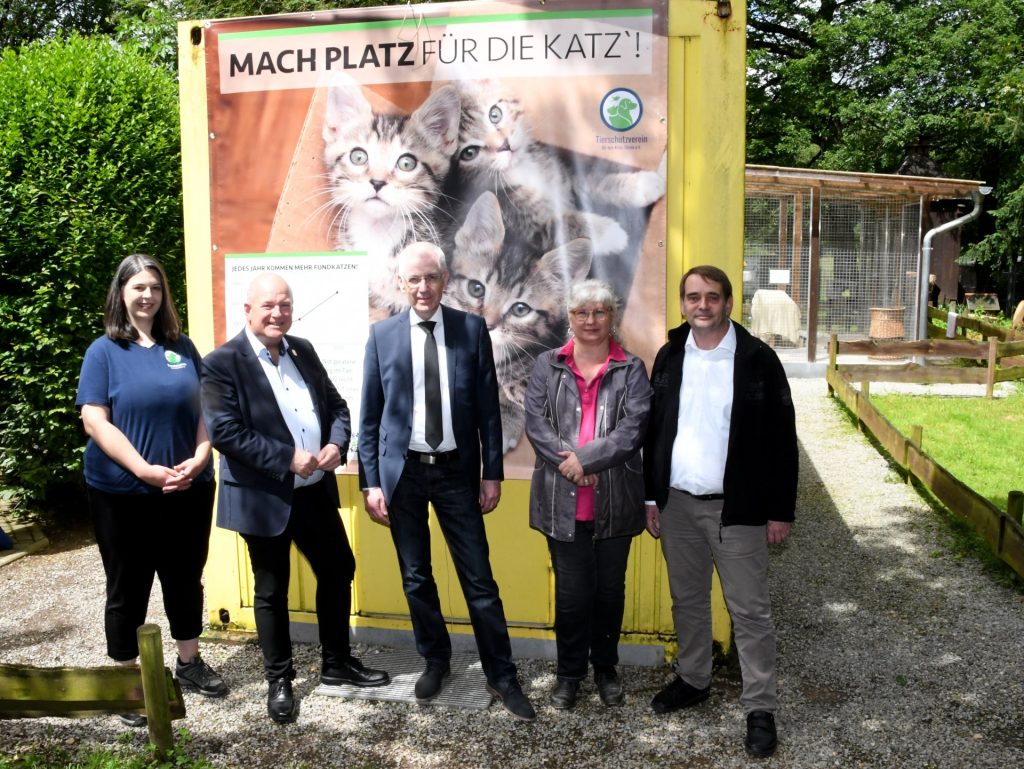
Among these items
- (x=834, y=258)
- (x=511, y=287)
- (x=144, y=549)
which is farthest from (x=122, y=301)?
(x=834, y=258)

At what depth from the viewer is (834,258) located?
1556 cm

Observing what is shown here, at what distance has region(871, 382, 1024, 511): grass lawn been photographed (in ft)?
27.5

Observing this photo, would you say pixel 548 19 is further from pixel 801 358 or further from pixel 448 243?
pixel 801 358

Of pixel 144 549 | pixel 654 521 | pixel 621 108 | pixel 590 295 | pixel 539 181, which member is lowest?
pixel 144 549

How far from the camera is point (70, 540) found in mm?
7070

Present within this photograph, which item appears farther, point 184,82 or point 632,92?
point 184,82

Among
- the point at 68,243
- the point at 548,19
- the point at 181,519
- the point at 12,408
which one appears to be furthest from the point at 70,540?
the point at 548,19

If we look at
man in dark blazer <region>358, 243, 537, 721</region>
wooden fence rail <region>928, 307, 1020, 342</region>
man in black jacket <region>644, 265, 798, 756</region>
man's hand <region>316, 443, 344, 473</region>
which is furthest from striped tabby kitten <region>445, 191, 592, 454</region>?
wooden fence rail <region>928, 307, 1020, 342</region>

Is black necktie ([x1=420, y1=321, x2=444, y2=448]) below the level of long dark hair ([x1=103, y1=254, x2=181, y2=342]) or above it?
below

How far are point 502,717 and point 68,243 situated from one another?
4.60 m

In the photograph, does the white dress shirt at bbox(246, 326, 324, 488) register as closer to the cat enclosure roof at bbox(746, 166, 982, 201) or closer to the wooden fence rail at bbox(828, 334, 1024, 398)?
the wooden fence rail at bbox(828, 334, 1024, 398)

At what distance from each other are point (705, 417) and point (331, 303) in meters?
1.99

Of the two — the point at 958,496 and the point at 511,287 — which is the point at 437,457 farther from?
the point at 958,496

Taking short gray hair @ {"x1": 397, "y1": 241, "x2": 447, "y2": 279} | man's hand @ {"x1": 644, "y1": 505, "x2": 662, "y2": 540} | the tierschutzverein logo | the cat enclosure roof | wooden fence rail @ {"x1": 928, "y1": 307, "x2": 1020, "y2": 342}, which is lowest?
man's hand @ {"x1": 644, "y1": 505, "x2": 662, "y2": 540}
